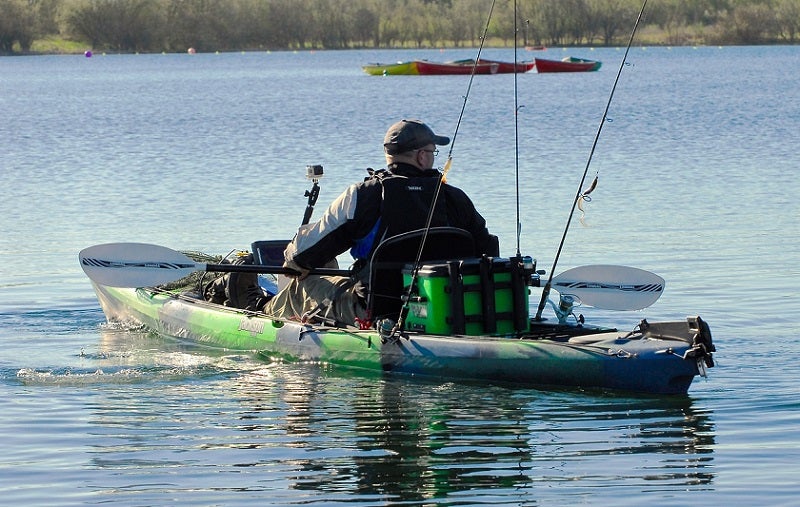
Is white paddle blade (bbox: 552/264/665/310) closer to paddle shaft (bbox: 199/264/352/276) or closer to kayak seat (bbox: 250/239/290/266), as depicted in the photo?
paddle shaft (bbox: 199/264/352/276)

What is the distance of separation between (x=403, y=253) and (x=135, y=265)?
85.8 inches

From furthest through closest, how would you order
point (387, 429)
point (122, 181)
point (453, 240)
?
1. point (122, 181)
2. point (453, 240)
3. point (387, 429)

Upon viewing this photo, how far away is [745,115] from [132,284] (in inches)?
904

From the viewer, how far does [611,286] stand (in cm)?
834

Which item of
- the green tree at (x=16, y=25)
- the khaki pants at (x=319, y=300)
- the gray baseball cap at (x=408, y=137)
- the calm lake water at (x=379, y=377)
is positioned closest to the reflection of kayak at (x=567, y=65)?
the calm lake water at (x=379, y=377)

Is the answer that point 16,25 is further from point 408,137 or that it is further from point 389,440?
point 389,440

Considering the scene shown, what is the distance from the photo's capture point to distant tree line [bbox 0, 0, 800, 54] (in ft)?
264

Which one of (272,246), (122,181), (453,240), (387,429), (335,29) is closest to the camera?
(387,429)

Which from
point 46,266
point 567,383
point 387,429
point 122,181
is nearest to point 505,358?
point 567,383

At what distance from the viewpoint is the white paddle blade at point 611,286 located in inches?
327

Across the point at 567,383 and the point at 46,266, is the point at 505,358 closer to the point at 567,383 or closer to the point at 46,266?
the point at 567,383

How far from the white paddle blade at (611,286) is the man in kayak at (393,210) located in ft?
1.65

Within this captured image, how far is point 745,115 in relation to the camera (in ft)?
99.1

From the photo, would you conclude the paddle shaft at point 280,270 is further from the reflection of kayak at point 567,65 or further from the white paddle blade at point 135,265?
the reflection of kayak at point 567,65
